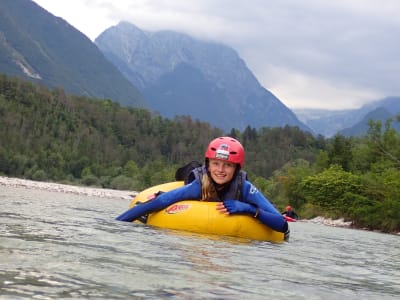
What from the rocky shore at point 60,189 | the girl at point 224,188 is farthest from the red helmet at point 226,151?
the rocky shore at point 60,189

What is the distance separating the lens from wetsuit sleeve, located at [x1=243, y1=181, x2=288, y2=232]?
10016 millimetres

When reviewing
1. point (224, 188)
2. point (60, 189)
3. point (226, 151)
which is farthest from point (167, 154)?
point (226, 151)

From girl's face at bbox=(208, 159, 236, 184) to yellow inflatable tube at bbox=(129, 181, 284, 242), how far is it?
463 mm

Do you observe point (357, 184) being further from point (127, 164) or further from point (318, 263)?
point (127, 164)

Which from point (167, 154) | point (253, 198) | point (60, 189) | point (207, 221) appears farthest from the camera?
point (167, 154)

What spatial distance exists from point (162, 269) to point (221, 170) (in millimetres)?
4758

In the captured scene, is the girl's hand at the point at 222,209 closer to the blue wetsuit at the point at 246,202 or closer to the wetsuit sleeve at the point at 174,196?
the blue wetsuit at the point at 246,202

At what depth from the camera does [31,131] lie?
11362 cm

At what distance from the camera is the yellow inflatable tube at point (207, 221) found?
9734 millimetres

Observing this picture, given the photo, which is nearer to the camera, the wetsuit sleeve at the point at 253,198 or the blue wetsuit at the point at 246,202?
the blue wetsuit at the point at 246,202

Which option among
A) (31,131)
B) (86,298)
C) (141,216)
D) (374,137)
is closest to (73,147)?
(31,131)

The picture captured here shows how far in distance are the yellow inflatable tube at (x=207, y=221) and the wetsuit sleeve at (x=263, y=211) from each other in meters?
0.12

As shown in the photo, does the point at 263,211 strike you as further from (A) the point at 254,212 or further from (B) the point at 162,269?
(B) the point at 162,269

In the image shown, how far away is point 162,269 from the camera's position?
17.5 feet
